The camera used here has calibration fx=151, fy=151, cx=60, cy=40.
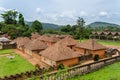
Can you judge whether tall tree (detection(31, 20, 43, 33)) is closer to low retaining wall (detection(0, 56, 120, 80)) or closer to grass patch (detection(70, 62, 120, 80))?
low retaining wall (detection(0, 56, 120, 80))

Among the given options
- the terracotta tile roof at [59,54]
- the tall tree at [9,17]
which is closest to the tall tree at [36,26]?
the tall tree at [9,17]

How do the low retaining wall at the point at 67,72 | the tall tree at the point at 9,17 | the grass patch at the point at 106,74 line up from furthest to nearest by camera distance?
the tall tree at the point at 9,17 < the grass patch at the point at 106,74 < the low retaining wall at the point at 67,72

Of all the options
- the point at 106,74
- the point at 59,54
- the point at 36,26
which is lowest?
the point at 106,74

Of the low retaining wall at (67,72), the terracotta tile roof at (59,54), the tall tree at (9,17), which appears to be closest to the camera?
the low retaining wall at (67,72)

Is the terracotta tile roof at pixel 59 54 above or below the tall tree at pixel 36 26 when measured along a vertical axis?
below

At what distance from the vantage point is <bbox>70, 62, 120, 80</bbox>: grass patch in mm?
16250

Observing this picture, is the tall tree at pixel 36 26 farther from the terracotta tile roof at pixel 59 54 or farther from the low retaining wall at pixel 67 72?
the low retaining wall at pixel 67 72

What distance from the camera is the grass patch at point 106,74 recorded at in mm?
Result: 16250

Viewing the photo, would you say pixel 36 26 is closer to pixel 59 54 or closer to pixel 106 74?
pixel 59 54

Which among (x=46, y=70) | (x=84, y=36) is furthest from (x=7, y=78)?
(x=84, y=36)

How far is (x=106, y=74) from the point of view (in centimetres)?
1755

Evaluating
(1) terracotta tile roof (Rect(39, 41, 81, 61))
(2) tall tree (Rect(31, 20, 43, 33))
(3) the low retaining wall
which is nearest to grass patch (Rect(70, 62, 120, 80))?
(3) the low retaining wall

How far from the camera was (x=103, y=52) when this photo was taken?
109 ft

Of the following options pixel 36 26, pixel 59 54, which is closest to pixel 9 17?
pixel 36 26
